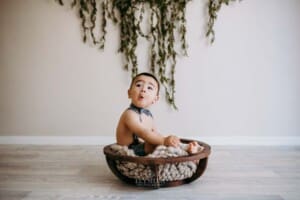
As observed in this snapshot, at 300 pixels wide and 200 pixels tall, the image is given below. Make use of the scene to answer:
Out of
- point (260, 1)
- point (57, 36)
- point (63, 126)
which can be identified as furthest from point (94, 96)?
point (260, 1)

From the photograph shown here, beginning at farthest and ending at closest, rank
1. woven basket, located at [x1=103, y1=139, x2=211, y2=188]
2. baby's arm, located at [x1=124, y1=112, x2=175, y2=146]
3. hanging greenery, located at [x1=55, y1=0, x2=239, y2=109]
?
hanging greenery, located at [x1=55, y1=0, x2=239, y2=109], baby's arm, located at [x1=124, y1=112, x2=175, y2=146], woven basket, located at [x1=103, y1=139, x2=211, y2=188]

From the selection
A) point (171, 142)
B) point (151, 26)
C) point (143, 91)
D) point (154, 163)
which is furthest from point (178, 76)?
point (154, 163)

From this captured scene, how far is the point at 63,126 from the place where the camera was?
2.95 metres

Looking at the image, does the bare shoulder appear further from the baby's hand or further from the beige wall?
the beige wall

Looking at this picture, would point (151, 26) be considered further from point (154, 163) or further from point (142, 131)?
point (154, 163)

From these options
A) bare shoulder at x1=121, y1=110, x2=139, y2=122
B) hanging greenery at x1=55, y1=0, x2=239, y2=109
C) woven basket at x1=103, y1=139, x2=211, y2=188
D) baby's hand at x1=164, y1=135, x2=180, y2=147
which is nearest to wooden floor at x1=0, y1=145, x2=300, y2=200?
woven basket at x1=103, y1=139, x2=211, y2=188

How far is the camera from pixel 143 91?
181cm

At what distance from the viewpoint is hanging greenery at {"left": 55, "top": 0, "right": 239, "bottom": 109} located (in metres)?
2.82

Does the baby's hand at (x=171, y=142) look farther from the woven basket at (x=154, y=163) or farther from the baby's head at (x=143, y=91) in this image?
the baby's head at (x=143, y=91)

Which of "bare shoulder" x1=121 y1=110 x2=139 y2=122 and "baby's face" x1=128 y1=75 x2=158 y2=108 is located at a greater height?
"baby's face" x1=128 y1=75 x2=158 y2=108

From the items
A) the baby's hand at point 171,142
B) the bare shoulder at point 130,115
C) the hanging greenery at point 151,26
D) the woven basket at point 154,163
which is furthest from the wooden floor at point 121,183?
the hanging greenery at point 151,26

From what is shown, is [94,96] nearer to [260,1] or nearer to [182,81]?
[182,81]

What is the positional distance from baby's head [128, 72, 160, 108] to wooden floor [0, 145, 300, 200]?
16.8 inches

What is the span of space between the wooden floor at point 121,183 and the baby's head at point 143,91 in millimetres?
427
